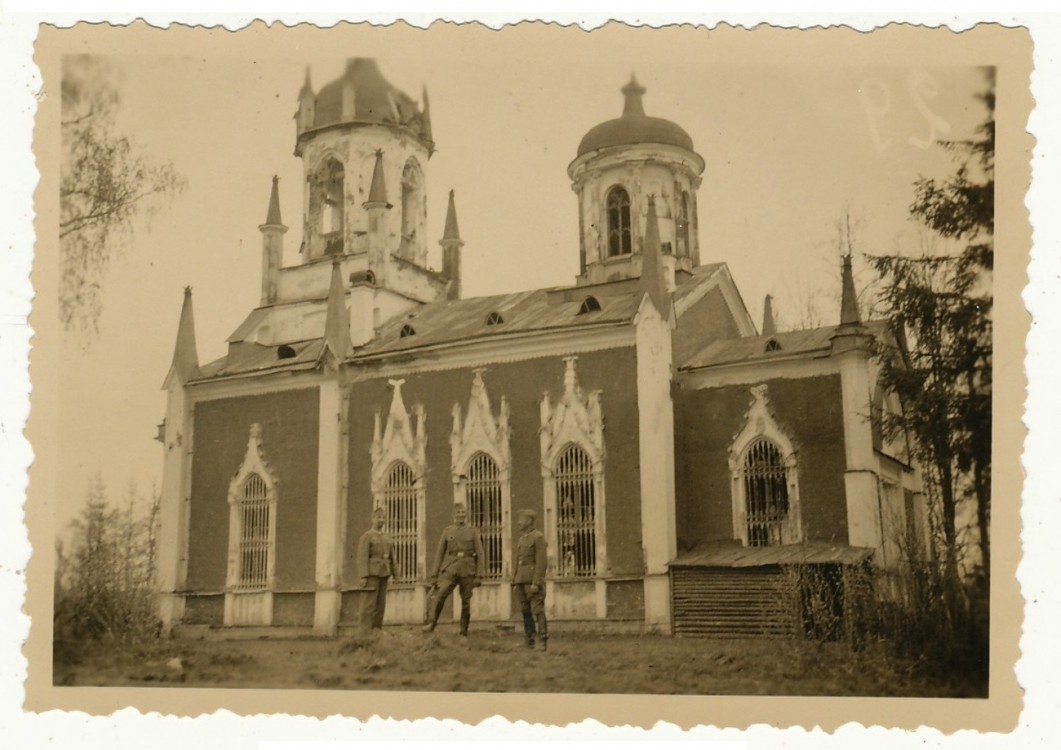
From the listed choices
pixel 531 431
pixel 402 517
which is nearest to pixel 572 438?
pixel 531 431

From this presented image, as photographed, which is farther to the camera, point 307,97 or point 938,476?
point 307,97

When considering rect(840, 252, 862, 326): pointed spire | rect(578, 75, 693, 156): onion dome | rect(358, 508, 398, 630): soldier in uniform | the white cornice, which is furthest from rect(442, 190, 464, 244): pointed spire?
rect(840, 252, 862, 326): pointed spire

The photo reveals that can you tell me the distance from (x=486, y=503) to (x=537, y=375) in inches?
48.4

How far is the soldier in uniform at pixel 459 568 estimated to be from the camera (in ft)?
34.7

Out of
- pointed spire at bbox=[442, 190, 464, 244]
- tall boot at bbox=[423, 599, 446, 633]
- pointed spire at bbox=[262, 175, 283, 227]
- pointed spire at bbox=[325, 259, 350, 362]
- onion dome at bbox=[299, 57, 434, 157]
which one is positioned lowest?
tall boot at bbox=[423, 599, 446, 633]

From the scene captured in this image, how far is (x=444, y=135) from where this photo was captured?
10.9 m

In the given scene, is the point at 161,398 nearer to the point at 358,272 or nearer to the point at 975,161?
the point at 358,272

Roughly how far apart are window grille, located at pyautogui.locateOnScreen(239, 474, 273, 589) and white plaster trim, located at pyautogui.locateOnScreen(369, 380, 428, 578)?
1.09m

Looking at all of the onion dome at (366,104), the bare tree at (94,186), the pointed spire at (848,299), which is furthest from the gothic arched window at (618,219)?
the bare tree at (94,186)

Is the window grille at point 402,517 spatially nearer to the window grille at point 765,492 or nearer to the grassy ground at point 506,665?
the grassy ground at point 506,665

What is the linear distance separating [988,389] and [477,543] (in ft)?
14.2

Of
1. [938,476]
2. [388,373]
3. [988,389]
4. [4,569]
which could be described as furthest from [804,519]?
[4,569]

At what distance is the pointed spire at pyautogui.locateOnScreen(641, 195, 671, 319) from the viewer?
11531 mm

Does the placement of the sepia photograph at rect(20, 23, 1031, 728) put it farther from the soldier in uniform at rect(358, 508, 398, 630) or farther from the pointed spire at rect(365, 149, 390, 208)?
the pointed spire at rect(365, 149, 390, 208)
